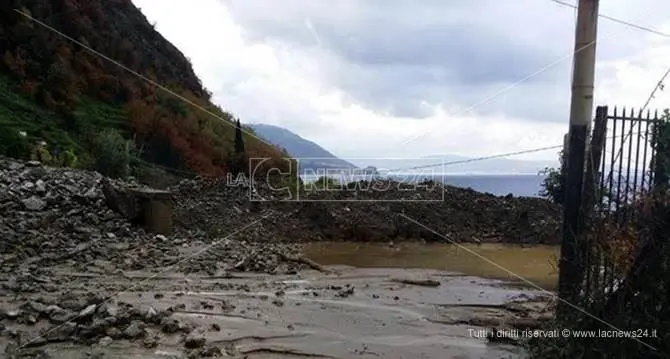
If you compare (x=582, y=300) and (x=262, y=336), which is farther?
(x=262, y=336)

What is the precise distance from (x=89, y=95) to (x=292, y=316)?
15.2 m

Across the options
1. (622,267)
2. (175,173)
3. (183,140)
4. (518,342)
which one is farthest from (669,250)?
(183,140)

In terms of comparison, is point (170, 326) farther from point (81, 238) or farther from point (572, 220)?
point (81, 238)

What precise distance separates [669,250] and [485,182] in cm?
1164

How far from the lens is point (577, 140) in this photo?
14.7 ft

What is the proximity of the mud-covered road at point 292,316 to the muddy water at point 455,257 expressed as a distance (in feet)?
4.50

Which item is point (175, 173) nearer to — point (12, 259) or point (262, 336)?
point (12, 259)

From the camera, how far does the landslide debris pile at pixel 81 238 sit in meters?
7.41

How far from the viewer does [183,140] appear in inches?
702

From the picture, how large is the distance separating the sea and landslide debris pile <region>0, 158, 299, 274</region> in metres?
5.85

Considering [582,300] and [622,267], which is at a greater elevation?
[622,267]

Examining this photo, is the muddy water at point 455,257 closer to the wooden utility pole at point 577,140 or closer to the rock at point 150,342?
the wooden utility pole at point 577,140

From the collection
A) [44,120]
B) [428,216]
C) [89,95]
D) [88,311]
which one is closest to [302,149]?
[89,95]

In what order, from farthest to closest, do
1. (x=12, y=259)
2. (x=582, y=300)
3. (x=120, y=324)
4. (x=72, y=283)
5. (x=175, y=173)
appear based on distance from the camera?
(x=175, y=173) < (x=12, y=259) < (x=72, y=283) < (x=120, y=324) < (x=582, y=300)
